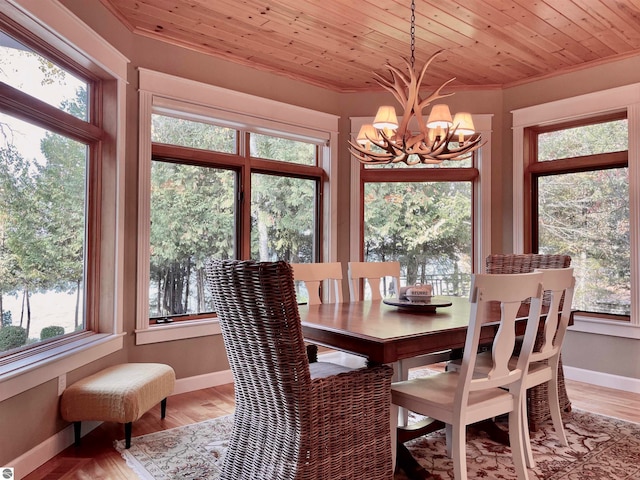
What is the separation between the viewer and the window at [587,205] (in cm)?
390

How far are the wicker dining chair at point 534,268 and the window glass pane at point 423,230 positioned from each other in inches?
44.5

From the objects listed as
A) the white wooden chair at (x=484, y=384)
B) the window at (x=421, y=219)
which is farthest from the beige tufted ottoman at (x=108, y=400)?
the window at (x=421, y=219)

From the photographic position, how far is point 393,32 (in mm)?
3469

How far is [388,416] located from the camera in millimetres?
2096

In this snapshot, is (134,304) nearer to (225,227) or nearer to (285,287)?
(225,227)

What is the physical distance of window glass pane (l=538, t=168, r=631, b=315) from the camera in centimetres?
389

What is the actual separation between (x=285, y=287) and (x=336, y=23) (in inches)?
95.0

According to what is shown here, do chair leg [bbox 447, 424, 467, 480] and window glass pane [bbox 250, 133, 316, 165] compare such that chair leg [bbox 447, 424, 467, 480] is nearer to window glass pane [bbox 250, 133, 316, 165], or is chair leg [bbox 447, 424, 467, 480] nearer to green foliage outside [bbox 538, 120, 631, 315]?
green foliage outside [bbox 538, 120, 631, 315]

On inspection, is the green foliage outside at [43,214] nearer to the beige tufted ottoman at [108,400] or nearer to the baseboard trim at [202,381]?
the beige tufted ottoman at [108,400]

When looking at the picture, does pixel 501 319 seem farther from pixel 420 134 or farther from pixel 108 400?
pixel 108 400

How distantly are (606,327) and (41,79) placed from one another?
→ 4.51 m


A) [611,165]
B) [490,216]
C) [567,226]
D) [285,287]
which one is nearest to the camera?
[285,287]

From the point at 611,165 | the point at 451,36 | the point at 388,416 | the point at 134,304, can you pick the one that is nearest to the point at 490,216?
the point at 611,165

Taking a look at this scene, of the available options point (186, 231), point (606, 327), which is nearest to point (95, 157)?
point (186, 231)
